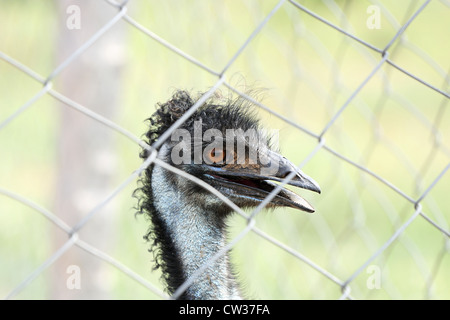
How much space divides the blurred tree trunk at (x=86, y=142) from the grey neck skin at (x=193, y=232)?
65cm

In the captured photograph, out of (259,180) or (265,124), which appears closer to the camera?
(259,180)

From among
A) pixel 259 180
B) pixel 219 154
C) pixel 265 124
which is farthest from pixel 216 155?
pixel 265 124

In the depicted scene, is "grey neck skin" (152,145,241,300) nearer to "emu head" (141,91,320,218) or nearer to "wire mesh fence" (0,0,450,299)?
"emu head" (141,91,320,218)

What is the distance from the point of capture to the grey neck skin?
1771 mm

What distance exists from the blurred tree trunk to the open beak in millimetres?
759

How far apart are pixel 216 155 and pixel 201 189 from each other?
0.11m

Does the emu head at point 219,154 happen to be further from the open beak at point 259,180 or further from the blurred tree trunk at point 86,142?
the blurred tree trunk at point 86,142

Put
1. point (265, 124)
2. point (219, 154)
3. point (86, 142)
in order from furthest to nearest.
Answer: point (86, 142) < point (265, 124) < point (219, 154)

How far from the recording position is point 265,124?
2102mm

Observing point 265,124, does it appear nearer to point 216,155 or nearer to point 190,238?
point 216,155

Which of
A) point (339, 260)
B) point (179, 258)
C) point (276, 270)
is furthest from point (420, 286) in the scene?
point (179, 258)

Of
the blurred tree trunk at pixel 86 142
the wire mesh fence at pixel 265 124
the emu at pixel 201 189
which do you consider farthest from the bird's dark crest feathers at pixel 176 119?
the blurred tree trunk at pixel 86 142

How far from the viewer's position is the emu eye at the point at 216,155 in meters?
1.74

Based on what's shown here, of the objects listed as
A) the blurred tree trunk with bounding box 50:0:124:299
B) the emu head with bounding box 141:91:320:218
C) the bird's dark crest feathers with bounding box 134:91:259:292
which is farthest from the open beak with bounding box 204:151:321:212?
the blurred tree trunk with bounding box 50:0:124:299
